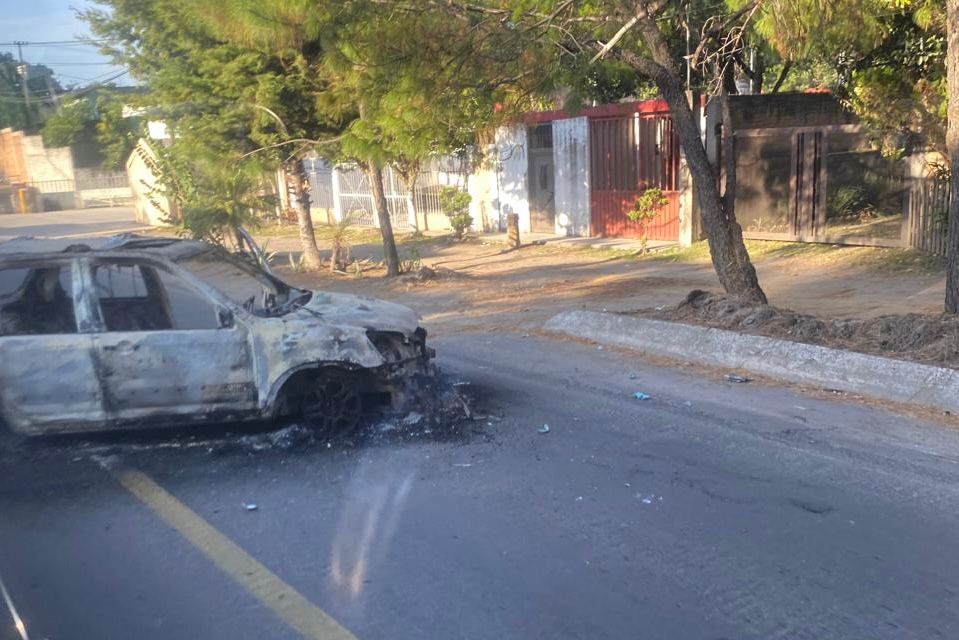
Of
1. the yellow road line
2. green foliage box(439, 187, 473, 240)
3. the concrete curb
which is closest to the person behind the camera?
the yellow road line

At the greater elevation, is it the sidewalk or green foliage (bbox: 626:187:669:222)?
green foliage (bbox: 626:187:669:222)

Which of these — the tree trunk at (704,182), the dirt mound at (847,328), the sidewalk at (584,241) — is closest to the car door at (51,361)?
the dirt mound at (847,328)

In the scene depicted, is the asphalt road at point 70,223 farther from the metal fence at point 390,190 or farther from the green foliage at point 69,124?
the metal fence at point 390,190

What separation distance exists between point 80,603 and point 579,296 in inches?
389

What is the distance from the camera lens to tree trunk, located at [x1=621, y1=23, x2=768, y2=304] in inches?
396

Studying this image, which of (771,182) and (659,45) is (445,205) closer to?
(771,182)

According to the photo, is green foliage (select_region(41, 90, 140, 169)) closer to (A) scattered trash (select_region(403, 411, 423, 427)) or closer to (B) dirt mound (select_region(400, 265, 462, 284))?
(B) dirt mound (select_region(400, 265, 462, 284))

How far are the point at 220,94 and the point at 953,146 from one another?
11.6 m

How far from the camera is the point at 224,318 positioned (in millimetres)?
6605

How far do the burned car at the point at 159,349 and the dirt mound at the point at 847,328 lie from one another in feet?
13.1

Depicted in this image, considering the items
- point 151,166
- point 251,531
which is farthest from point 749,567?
point 151,166

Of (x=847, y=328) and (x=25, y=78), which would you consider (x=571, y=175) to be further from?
(x=25, y=78)

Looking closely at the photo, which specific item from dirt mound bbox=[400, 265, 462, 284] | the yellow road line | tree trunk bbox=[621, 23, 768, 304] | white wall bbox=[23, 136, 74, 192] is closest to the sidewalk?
dirt mound bbox=[400, 265, 462, 284]

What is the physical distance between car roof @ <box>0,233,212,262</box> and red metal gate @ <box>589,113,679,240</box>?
13567mm
